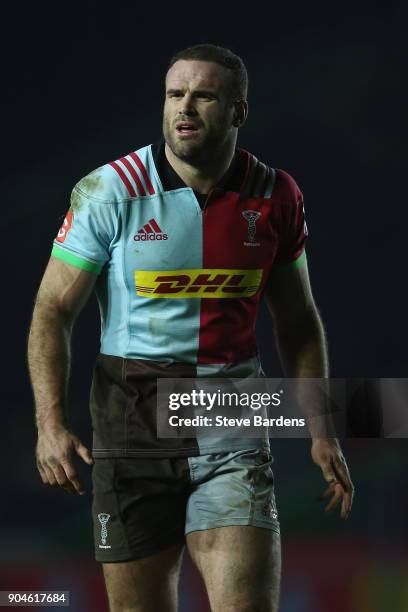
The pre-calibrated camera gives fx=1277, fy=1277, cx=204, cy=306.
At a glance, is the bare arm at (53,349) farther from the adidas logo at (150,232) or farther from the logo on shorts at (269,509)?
the logo on shorts at (269,509)

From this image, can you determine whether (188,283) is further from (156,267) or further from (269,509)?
(269,509)

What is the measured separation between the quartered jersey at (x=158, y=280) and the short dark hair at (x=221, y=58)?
0.30m

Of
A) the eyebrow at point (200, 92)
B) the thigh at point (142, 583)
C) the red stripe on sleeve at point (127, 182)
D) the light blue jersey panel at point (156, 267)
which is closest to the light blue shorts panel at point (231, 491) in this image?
the thigh at point (142, 583)

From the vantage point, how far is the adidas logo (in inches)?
145

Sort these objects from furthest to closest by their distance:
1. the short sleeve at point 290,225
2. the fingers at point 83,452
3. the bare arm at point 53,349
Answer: the short sleeve at point 290,225
the bare arm at point 53,349
the fingers at point 83,452

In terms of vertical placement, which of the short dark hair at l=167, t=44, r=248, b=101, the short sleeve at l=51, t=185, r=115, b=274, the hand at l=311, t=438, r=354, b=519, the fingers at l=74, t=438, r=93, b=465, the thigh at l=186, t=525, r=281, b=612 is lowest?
the thigh at l=186, t=525, r=281, b=612

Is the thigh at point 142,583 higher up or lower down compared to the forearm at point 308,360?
lower down

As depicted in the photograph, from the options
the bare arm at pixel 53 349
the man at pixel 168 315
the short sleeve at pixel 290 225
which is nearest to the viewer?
the bare arm at pixel 53 349

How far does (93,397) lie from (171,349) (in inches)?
11.4

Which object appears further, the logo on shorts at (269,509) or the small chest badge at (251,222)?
the small chest badge at (251,222)

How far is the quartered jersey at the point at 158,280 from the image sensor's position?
367cm

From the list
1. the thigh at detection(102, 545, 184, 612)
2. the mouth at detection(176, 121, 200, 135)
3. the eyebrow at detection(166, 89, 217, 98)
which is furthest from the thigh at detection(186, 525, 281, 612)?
the eyebrow at detection(166, 89, 217, 98)

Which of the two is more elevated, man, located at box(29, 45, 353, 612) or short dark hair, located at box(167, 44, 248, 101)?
short dark hair, located at box(167, 44, 248, 101)

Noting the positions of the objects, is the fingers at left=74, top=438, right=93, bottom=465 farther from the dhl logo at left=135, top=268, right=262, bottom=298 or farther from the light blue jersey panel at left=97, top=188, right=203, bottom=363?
the dhl logo at left=135, top=268, right=262, bottom=298
